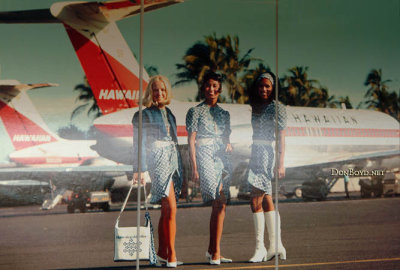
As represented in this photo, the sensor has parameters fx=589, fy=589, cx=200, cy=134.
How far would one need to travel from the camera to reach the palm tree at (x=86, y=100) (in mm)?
6511

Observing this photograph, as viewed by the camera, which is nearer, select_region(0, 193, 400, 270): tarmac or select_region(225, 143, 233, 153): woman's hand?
select_region(0, 193, 400, 270): tarmac

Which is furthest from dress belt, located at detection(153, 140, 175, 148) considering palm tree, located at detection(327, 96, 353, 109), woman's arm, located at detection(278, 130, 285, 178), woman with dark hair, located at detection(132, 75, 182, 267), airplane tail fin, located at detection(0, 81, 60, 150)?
palm tree, located at detection(327, 96, 353, 109)

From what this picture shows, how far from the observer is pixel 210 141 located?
259 inches

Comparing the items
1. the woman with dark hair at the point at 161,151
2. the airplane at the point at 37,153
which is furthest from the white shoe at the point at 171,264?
the airplane at the point at 37,153

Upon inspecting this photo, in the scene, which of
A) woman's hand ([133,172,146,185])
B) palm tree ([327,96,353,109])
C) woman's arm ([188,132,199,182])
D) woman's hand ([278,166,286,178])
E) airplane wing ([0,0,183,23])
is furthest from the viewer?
palm tree ([327,96,353,109])

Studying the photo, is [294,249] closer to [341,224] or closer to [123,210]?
[341,224]

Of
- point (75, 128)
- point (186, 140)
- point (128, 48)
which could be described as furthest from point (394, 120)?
point (75, 128)

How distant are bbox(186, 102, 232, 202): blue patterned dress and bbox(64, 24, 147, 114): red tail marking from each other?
0.72 meters

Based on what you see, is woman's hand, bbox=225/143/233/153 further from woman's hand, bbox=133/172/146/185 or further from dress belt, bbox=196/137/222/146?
woman's hand, bbox=133/172/146/185

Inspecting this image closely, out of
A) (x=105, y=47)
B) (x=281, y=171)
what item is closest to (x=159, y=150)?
(x=105, y=47)

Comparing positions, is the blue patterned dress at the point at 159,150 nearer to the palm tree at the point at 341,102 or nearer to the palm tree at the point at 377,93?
the palm tree at the point at 341,102

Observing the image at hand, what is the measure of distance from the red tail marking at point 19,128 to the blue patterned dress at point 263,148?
228 centimetres

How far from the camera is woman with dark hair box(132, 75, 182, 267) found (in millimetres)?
6336

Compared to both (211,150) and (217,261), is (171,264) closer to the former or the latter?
(217,261)
